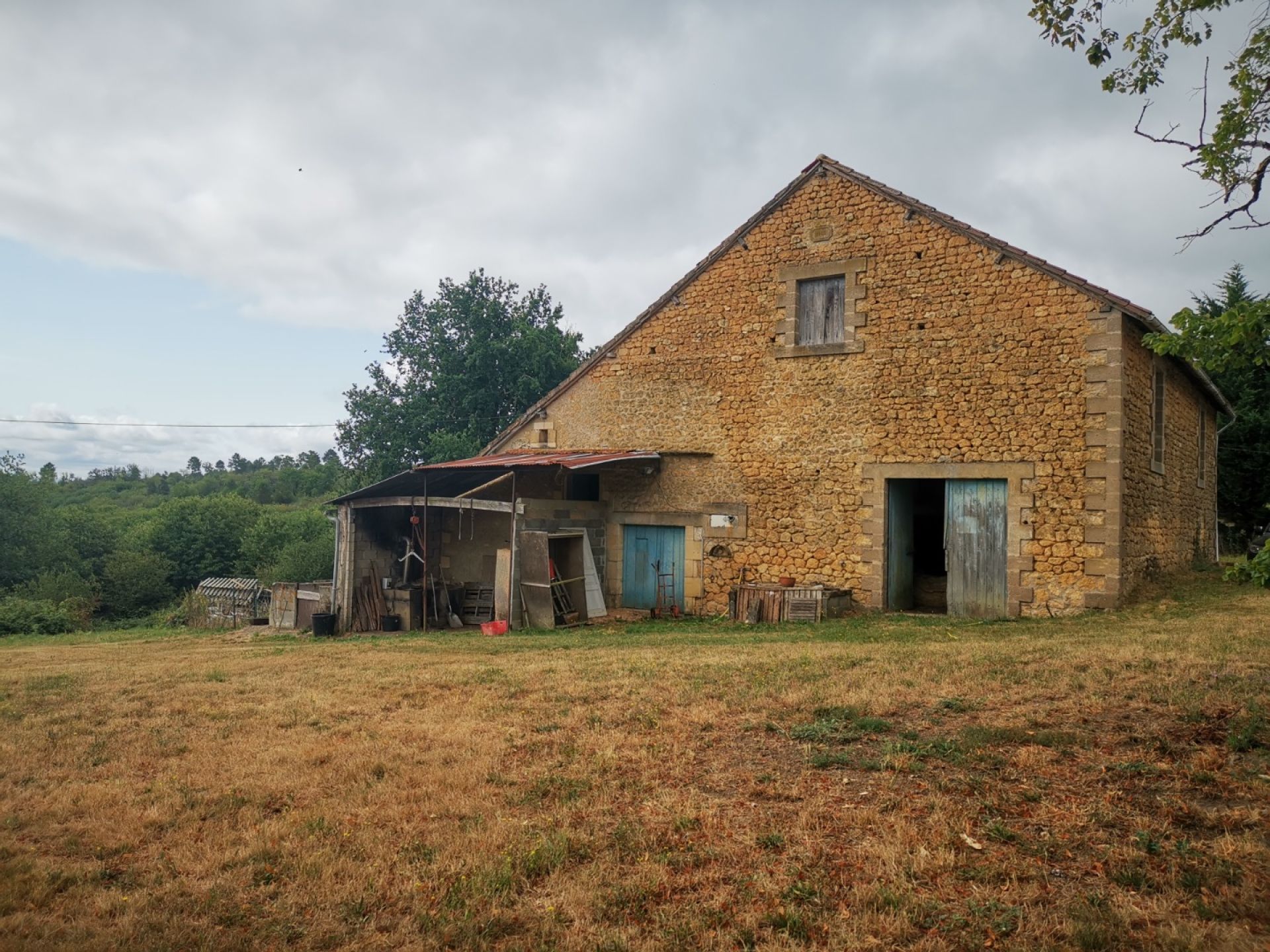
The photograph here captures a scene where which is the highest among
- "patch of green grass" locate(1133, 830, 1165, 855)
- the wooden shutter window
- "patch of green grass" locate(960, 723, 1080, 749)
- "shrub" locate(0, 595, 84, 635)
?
the wooden shutter window

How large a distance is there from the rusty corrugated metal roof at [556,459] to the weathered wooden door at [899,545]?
14.0ft

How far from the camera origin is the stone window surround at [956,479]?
40.1 ft

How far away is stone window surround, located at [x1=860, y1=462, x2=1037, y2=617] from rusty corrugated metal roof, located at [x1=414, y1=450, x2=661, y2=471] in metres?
4.04

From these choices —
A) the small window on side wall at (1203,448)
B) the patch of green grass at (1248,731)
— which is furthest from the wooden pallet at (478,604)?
the small window on side wall at (1203,448)

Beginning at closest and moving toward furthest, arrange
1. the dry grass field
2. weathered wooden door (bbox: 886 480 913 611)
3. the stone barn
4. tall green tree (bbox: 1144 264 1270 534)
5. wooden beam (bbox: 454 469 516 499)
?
the dry grass field < the stone barn < weathered wooden door (bbox: 886 480 913 611) < wooden beam (bbox: 454 469 516 499) < tall green tree (bbox: 1144 264 1270 534)

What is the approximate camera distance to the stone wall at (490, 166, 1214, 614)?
39.4 ft

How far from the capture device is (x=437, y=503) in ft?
51.6

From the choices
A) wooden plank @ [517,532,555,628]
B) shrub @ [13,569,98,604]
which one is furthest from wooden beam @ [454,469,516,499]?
shrub @ [13,569,98,604]

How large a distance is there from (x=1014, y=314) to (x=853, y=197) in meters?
3.35

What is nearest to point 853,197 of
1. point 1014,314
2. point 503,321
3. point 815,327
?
point 815,327

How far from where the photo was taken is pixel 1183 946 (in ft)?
10.0

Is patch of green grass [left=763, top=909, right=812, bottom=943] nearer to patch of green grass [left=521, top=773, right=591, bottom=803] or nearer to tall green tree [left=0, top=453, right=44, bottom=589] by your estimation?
patch of green grass [left=521, top=773, right=591, bottom=803]

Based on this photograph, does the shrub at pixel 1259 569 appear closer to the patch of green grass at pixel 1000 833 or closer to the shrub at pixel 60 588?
the patch of green grass at pixel 1000 833

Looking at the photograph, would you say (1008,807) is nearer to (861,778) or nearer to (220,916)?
(861,778)
